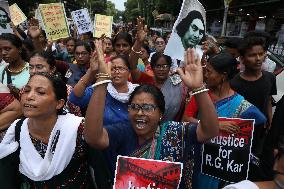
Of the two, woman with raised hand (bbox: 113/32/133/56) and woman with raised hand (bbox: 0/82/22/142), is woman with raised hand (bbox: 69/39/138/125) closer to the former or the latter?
woman with raised hand (bbox: 0/82/22/142)

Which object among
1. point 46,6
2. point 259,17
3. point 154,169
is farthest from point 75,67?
point 259,17

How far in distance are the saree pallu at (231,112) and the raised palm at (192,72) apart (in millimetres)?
721

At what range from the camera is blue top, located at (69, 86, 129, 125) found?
2.93 meters

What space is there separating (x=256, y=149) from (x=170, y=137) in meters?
1.30

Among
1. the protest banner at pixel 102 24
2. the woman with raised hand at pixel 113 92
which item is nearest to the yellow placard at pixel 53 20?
the protest banner at pixel 102 24

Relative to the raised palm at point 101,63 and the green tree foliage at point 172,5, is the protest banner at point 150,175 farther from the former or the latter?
the green tree foliage at point 172,5

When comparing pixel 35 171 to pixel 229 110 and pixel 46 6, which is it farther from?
pixel 46 6

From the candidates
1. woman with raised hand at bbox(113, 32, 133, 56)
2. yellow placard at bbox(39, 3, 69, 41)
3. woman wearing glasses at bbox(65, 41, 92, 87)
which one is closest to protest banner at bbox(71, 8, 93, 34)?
yellow placard at bbox(39, 3, 69, 41)

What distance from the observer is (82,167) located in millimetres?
2400

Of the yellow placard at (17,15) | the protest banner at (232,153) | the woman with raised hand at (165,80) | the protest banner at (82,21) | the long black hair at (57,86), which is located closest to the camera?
the long black hair at (57,86)

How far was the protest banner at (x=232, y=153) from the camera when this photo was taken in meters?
2.60

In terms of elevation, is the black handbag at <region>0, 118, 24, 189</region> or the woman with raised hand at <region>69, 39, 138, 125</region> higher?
the woman with raised hand at <region>69, 39, 138, 125</region>

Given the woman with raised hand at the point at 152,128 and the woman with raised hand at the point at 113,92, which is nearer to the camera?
the woman with raised hand at the point at 152,128

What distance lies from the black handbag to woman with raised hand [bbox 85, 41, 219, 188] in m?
0.51
